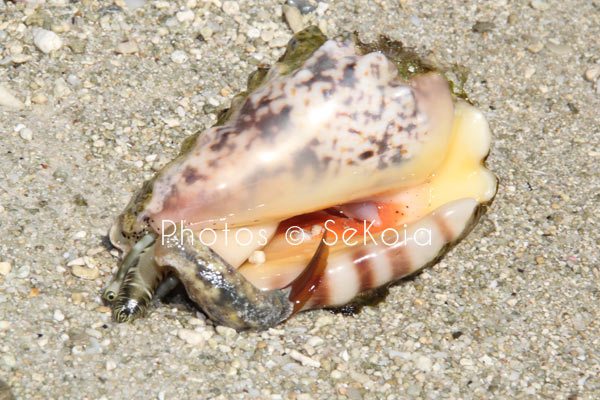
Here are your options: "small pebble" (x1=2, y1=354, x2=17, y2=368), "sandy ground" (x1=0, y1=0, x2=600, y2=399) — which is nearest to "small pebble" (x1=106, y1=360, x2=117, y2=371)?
"sandy ground" (x1=0, y1=0, x2=600, y2=399)

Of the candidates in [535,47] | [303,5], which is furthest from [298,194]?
[535,47]

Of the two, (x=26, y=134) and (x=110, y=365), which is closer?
(x=110, y=365)

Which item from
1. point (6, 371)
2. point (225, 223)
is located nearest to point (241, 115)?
point (225, 223)

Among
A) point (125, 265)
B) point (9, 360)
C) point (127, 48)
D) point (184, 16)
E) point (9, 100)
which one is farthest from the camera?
point (184, 16)

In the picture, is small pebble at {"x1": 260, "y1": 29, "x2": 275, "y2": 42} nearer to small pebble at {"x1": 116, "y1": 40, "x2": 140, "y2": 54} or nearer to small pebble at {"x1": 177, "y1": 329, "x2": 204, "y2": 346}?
small pebble at {"x1": 116, "y1": 40, "x2": 140, "y2": 54}

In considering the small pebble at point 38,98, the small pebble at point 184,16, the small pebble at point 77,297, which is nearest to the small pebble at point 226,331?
the small pebble at point 77,297

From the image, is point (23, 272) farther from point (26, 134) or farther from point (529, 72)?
point (529, 72)
